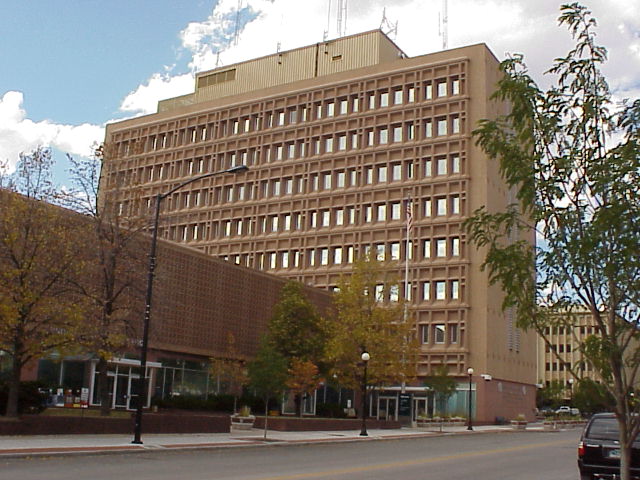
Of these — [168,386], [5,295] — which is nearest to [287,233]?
[168,386]

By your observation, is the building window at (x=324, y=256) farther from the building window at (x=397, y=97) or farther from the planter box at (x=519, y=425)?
the planter box at (x=519, y=425)

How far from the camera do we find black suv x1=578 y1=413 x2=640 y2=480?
16641 mm

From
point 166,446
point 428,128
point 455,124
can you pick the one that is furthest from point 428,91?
point 166,446

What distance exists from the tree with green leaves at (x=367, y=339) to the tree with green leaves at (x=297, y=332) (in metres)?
0.93

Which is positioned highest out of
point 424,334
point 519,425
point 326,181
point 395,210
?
point 326,181

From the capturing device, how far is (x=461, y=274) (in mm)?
68500

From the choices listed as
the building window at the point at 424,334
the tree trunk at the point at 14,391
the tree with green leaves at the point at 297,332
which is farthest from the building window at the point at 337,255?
the tree trunk at the point at 14,391

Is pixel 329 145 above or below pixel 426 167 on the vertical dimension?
above

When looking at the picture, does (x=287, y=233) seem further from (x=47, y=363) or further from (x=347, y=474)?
(x=347, y=474)

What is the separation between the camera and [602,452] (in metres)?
16.9

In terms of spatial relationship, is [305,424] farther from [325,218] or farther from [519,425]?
[325,218]

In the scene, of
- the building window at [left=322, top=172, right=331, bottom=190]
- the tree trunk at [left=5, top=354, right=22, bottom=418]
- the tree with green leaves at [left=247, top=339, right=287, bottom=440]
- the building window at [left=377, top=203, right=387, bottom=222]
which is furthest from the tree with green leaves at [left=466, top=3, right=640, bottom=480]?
the building window at [left=322, top=172, right=331, bottom=190]

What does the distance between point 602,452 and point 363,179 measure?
58901mm

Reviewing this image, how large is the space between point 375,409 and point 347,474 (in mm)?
52802
